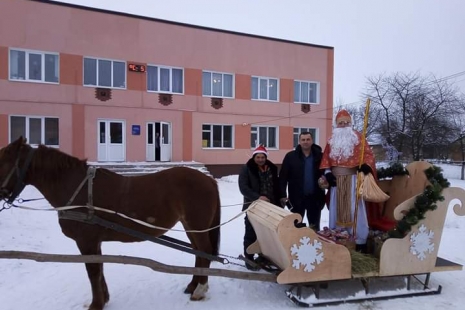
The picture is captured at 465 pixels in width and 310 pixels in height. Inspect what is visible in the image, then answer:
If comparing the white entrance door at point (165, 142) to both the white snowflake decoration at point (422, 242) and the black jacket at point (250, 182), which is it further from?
the white snowflake decoration at point (422, 242)

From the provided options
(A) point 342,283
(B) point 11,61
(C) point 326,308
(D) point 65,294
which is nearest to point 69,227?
(D) point 65,294

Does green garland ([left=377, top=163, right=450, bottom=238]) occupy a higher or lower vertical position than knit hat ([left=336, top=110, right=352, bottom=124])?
lower

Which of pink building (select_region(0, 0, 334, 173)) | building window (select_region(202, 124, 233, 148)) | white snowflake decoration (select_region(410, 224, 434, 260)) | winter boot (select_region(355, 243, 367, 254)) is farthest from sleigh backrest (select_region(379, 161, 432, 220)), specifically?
building window (select_region(202, 124, 233, 148))

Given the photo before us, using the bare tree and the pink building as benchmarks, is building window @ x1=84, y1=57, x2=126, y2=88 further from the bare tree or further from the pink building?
the bare tree

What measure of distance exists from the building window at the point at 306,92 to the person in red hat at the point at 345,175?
49.7ft

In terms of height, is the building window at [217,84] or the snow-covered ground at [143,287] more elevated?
the building window at [217,84]

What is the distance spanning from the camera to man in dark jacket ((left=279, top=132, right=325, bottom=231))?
468 cm

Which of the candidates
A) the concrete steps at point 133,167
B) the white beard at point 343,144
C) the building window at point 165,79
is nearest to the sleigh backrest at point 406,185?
the white beard at point 343,144

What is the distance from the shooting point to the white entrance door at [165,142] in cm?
1639

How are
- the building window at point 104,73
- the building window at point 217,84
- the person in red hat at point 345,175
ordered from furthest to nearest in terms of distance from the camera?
the building window at point 217,84 < the building window at point 104,73 < the person in red hat at point 345,175

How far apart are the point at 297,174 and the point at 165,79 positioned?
13.0 meters

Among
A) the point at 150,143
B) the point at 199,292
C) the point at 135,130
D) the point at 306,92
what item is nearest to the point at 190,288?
the point at 199,292

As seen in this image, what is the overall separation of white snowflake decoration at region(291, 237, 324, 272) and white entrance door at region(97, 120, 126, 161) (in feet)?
43.9

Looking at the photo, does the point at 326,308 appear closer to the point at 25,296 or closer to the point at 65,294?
the point at 65,294
